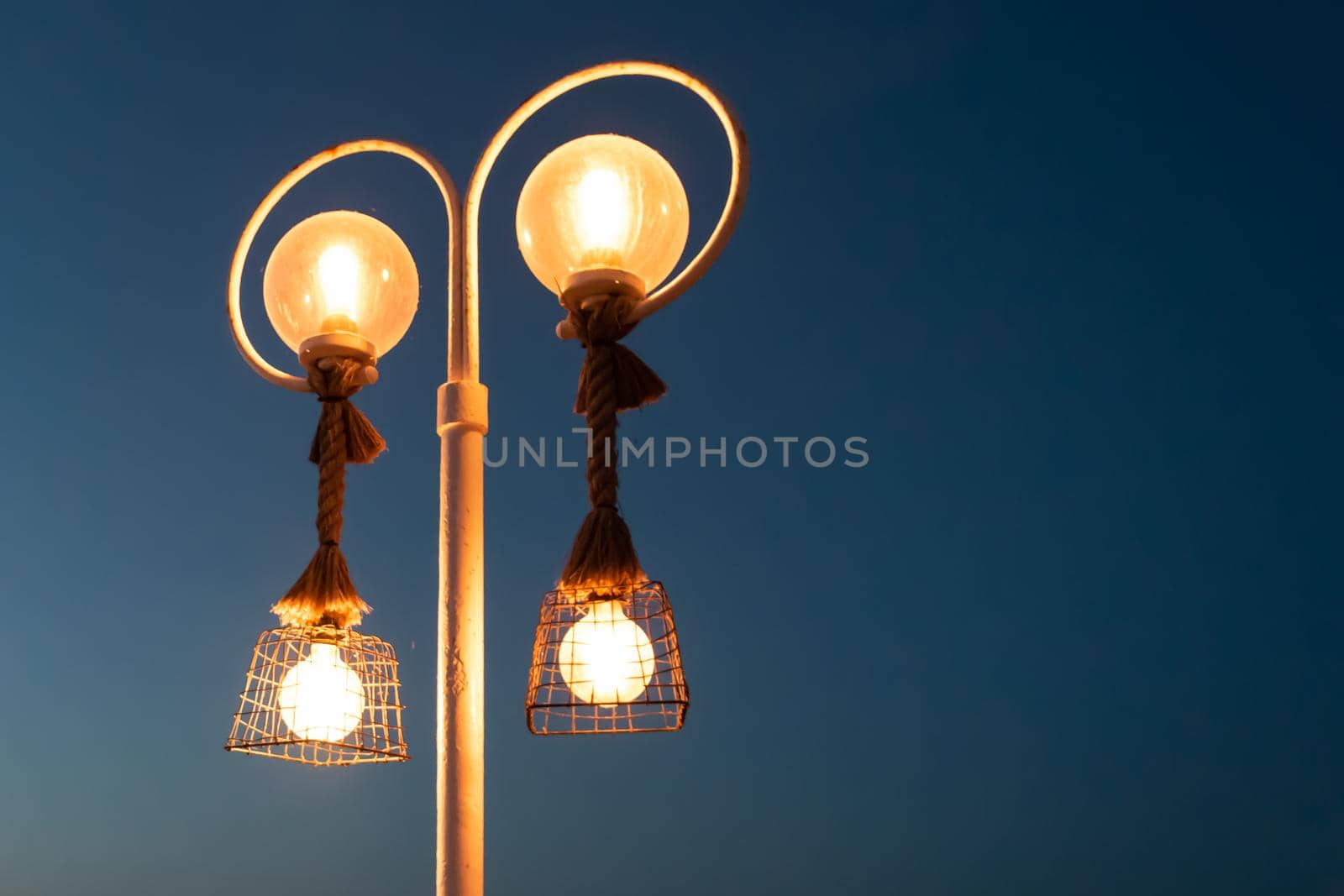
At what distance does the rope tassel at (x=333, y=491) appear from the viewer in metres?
2.54

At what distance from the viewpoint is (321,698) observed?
2486 mm

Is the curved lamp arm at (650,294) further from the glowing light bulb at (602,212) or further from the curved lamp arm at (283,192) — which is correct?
the glowing light bulb at (602,212)

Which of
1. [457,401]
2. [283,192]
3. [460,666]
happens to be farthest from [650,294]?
[283,192]

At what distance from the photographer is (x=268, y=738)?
7.78 ft

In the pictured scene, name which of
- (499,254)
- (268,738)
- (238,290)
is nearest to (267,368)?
(238,290)

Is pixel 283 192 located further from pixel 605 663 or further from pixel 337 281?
pixel 605 663

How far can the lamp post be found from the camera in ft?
7.32

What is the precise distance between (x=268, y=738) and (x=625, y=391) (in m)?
0.98

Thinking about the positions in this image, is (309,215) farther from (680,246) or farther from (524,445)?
(524,445)

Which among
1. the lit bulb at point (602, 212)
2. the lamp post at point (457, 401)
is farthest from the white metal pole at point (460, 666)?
the lit bulb at point (602, 212)

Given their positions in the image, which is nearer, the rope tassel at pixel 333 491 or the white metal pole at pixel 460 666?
the white metal pole at pixel 460 666

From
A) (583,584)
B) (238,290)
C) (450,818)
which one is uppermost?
(238,290)

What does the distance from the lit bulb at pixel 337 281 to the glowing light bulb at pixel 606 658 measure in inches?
36.1

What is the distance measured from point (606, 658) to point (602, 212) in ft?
2.72
